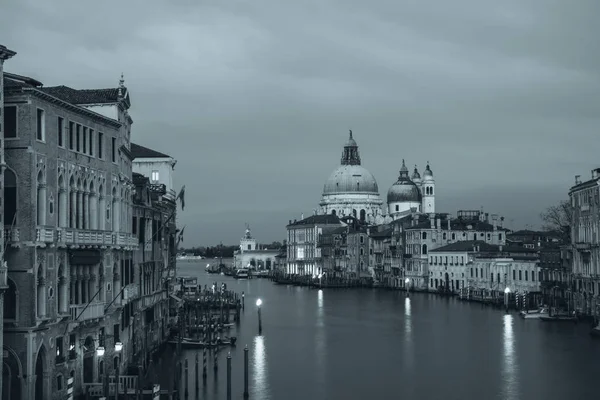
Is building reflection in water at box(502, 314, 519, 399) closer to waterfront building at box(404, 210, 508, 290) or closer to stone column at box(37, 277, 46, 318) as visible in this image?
stone column at box(37, 277, 46, 318)

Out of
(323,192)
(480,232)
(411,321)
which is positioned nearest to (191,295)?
(411,321)

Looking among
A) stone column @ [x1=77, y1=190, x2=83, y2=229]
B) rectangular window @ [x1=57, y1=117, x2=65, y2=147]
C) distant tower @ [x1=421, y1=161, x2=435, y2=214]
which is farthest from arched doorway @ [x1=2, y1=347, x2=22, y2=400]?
distant tower @ [x1=421, y1=161, x2=435, y2=214]

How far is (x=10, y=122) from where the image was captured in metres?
19.9

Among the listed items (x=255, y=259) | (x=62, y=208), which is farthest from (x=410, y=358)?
(x=255, y=259)

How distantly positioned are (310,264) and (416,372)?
92311mm

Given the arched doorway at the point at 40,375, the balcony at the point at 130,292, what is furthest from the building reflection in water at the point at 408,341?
the arched doorway at the point at 40,375

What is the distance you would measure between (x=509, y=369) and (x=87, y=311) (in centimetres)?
1623

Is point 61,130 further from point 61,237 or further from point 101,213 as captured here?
point 101,213

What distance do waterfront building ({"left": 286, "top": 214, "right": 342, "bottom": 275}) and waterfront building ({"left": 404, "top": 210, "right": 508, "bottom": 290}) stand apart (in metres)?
32.1

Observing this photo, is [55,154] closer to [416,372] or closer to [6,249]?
[6,249]

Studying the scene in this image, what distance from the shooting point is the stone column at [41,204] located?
65.9 feet

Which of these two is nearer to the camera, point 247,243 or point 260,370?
point 260,370

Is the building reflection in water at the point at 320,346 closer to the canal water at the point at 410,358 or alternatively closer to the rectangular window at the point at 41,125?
the canal water at the point at 410,358

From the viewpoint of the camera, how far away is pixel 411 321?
53.4 meters
